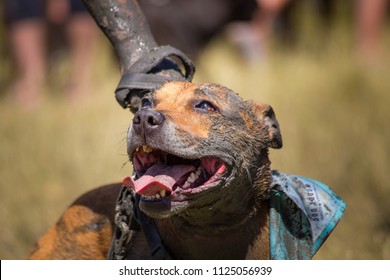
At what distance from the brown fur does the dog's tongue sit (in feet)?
0.42

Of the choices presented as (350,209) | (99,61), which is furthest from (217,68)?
(350,209)

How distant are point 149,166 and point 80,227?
0.74 meters

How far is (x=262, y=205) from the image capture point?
403 centimetres

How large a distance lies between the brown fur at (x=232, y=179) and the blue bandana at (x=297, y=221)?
67mm

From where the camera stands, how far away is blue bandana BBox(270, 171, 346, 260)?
390 centimetres

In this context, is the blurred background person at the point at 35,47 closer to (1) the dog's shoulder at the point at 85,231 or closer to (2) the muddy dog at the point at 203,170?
(1) the dog's shoulder at the point at 85,231

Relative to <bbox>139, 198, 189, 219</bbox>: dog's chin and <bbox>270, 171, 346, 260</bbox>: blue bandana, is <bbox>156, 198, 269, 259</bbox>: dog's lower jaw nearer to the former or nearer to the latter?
<bbox>270, 171, 346, 260</bbox>: blue bandana

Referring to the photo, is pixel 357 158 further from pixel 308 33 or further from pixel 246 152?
pixel 308 33

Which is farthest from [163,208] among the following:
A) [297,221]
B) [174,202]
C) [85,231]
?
[85,231]

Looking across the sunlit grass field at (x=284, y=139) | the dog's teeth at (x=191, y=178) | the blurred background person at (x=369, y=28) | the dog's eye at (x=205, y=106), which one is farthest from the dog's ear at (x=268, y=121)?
the blurred background person at (x=369, y=28)

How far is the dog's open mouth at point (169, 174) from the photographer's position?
11.7 feet

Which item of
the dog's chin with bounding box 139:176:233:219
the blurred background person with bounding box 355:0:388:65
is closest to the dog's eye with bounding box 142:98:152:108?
the dog's chin with bounding box 139:176:233:219

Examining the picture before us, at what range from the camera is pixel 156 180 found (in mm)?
3559

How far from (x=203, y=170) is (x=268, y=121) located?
469mm
